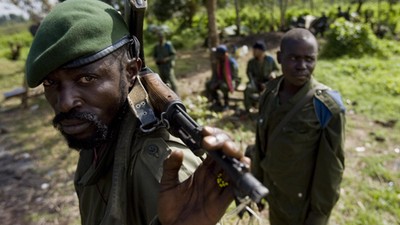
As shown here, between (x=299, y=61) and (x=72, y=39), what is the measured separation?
1.82m

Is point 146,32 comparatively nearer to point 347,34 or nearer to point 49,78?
point 347,34

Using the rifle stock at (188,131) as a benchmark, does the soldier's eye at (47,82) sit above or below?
above

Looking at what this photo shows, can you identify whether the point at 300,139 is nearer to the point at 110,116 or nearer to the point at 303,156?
the point at 303,156

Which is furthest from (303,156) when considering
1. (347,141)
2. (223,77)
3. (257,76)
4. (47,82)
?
(223,77)

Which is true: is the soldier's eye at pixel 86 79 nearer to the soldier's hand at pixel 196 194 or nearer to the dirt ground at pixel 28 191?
the soldier's hand at pixel 196 194

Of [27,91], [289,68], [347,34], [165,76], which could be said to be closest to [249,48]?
[347,34]

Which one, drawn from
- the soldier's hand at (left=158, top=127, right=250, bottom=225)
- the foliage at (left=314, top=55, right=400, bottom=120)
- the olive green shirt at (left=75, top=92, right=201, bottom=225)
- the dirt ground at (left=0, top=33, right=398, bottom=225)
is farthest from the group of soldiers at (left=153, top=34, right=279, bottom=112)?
the soldier's hand at (left=158, top=127, right=250, bottom=225)

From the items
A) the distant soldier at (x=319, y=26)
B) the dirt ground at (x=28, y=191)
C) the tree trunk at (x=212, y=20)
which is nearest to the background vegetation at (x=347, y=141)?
the dirt ground at (x=28, y=191)

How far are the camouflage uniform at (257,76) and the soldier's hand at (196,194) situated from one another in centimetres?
571

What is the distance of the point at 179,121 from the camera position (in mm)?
1086

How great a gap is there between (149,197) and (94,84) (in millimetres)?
476

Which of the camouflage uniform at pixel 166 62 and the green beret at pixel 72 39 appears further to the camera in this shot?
the camouflage uniform at pixel 166 62

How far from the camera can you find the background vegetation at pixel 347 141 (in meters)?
4.13

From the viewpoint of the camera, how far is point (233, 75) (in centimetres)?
747
